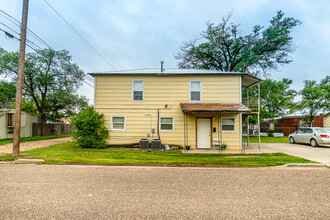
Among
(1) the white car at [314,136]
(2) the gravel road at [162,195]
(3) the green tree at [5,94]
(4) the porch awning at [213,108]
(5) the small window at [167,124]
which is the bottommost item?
(2) the gravel road at [162,195]

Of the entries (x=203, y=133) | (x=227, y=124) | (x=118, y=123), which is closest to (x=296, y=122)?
(x=227, y=124)

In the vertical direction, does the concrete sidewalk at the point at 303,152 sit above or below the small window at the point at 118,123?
below

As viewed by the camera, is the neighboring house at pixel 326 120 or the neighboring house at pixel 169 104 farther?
the neighboring house at pixel 326 120

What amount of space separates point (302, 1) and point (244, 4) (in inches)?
207

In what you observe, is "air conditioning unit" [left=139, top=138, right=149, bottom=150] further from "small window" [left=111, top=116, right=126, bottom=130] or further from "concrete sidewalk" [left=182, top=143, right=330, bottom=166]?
"concrete sidewalk" [left=182, top=143, right=330, bottom=166]

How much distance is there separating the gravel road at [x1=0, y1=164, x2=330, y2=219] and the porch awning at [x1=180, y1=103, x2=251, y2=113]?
5122 millimetres

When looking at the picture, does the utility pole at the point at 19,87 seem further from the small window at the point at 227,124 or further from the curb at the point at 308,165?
the curb at the point at 308,165

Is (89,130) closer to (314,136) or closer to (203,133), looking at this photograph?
(203,133)

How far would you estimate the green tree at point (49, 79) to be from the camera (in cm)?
1809

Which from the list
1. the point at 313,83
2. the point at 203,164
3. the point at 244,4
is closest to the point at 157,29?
the point at 244,4

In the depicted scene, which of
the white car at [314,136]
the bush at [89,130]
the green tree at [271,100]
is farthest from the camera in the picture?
the green tree at [271,100]

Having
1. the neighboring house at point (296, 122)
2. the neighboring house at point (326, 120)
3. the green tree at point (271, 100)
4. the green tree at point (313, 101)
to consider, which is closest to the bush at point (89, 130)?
the green tree at point (271, 100)

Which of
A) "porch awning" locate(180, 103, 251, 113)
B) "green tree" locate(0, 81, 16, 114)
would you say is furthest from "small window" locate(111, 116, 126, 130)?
"green tree" locate(0, 81, 16, 114)

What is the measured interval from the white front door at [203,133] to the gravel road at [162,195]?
6.12 m
